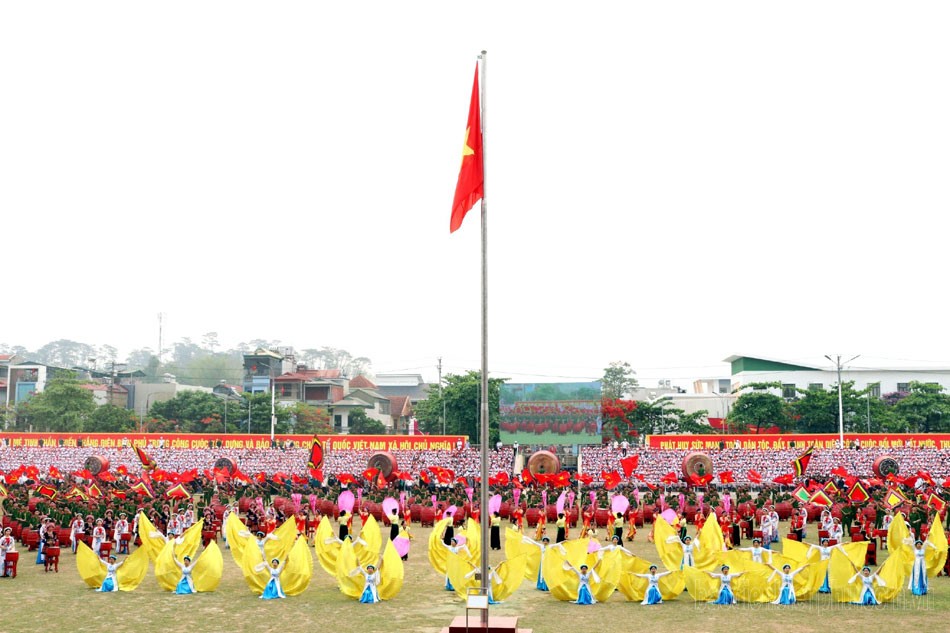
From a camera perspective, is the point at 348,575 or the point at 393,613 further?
the point at 348,575

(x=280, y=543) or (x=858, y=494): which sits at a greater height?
(x=858, y=494)

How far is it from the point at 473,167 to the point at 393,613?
7.28 metres

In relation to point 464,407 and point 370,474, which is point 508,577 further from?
point 464,407

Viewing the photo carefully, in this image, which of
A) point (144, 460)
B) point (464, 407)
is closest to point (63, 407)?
point (464, 407)

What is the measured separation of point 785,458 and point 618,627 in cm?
2996

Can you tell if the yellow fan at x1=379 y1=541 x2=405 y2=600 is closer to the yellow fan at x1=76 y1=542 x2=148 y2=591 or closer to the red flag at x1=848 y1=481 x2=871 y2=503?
the yellow fan at x1=76 y1=542 x2=148 y2=591

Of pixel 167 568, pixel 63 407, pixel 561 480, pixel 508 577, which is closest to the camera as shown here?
pixel 508 577

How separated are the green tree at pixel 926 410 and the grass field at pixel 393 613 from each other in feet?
141

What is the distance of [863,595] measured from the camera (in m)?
15.3

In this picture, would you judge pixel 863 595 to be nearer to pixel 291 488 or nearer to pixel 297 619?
pixel 297 619

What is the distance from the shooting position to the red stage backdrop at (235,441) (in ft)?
149

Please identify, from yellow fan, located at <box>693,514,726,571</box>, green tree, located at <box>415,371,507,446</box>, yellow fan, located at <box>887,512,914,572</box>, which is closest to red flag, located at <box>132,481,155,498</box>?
yellow fan, located at <box>693,514,726,571</box>

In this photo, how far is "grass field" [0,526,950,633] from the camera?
14.0 metres

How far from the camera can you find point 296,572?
16312mm
